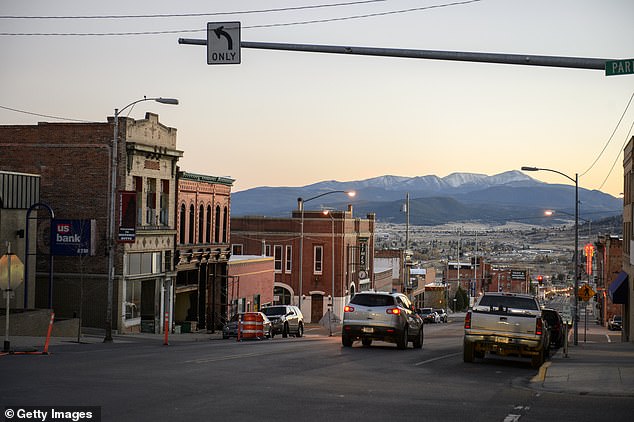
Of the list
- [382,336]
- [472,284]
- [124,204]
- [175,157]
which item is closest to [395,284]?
[472,284]

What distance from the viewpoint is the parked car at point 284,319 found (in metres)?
43.5

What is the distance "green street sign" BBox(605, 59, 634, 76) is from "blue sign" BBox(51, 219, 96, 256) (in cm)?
2960

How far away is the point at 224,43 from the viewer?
18578 millimetres

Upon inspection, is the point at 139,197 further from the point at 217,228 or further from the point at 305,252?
the point at 305,252

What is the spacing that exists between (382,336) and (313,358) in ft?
16.5

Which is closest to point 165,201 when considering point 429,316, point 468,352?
point 468,352

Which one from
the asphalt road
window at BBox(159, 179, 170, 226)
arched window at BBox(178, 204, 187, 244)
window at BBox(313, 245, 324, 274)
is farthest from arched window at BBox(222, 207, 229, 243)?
the asphalt road

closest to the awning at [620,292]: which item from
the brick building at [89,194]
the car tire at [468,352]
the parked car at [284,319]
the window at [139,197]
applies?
the parked car at [284,319]

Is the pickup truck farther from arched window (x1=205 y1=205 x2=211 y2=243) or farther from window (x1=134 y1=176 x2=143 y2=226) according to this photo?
arched window (x1=205 y1=205 x2=211 y2=243)

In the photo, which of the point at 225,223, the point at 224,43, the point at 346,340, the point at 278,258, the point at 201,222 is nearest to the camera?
the point at 224,43

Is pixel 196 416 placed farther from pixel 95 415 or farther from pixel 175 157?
pixel 175 157

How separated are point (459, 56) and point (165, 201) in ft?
114

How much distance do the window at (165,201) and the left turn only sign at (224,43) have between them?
104ft

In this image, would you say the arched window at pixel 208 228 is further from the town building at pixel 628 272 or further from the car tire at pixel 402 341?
the car tire at pixel 402 341
